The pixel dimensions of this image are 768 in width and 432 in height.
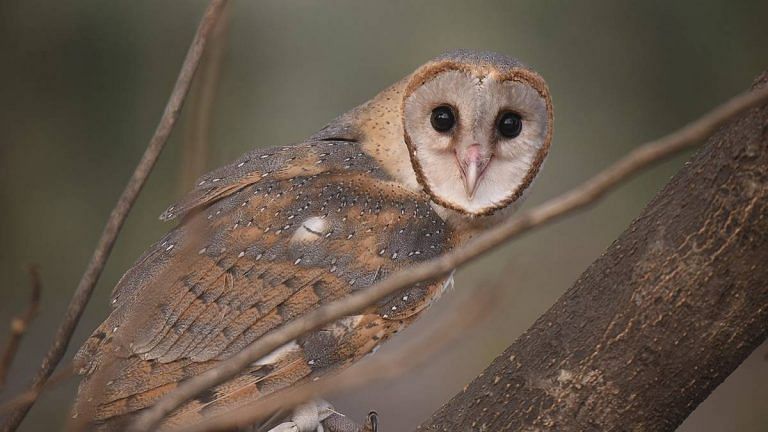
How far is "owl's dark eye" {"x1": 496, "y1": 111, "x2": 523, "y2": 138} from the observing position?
240 cm

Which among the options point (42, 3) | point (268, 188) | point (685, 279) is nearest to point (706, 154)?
point (685, 279)

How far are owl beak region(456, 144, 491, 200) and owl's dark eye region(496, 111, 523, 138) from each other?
0.08 metres

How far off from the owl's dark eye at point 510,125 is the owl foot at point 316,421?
801 mm

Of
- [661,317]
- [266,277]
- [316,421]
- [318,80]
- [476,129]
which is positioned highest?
[318,80]

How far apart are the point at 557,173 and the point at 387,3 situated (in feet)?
4.38

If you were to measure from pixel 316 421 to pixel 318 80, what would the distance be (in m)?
3.26

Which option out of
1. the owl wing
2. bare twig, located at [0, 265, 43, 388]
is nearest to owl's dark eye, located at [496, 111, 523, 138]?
the owl wing

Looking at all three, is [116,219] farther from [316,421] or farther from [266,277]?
[316,421]

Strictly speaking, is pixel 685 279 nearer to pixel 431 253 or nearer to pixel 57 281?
pixel 431 253

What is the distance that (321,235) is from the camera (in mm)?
2430

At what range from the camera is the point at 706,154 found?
5.75ft

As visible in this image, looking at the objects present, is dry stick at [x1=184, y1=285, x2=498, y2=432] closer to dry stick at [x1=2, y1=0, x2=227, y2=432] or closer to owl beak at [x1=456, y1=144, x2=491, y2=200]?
dry stick at [x1=2, y1=0, x2=227, y2=432]

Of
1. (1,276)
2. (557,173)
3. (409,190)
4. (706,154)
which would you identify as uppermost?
(1,276)

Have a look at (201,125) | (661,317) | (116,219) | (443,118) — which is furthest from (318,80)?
(201,125)
